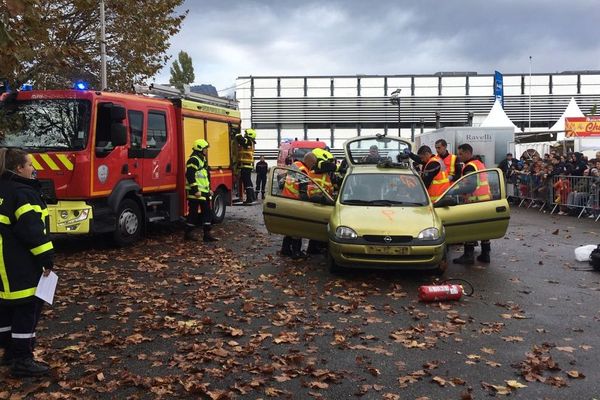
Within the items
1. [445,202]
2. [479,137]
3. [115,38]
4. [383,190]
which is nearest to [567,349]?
[445,202]

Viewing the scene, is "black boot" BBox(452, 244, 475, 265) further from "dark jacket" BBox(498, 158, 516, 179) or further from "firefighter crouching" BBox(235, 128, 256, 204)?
"dark jacket" BBox(498, 158, 516, 179)

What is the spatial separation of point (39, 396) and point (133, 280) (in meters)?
3.90

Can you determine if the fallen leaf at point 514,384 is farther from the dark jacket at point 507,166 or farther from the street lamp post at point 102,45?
the dark jacket at point 507,166

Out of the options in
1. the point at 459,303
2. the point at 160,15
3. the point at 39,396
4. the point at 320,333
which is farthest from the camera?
the point at 160,15

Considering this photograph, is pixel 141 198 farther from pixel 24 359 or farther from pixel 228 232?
pixel 24 359

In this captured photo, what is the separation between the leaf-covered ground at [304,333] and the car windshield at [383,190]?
1118mm

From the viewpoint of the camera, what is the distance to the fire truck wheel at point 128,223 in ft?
34.4

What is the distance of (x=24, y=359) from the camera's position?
4.65 meters

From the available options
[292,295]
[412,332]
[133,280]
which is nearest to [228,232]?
[133,280]

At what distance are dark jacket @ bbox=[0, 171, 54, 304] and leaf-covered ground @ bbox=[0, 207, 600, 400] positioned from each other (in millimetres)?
765

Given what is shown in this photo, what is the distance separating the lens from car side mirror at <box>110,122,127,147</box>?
9.74 m

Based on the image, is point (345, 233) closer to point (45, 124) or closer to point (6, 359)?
point (6, 359)

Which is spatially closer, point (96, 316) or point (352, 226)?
point (96, 316)

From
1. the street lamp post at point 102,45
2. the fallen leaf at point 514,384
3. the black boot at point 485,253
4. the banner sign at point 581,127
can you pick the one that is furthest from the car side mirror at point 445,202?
the banner sign at point 581,127
